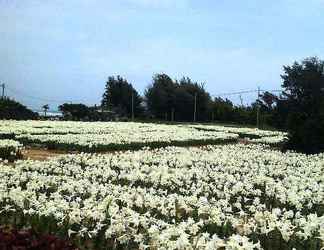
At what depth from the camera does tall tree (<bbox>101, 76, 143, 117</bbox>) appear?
7825cm

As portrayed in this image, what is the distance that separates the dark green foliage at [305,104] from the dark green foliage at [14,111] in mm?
26371

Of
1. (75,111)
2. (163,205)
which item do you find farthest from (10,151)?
(75,111)

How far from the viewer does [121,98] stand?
260ft

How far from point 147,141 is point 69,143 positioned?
174 inches

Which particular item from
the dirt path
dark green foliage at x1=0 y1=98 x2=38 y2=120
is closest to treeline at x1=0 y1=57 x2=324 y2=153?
dark green foliage at x1=0 y1=98 x2=38 y2=120

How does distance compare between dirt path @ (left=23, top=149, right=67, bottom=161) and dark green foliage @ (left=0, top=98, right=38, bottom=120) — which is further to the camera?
dark green foliage @ (left=0, top=98, right=38, bottom=120)

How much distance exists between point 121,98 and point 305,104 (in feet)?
161

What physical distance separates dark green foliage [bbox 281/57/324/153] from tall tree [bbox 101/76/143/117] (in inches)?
1576

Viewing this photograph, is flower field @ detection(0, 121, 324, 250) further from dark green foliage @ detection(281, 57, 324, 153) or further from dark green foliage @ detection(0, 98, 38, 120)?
dark green foliage @ detection(0, 98, 38, 120)

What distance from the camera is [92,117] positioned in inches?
2475

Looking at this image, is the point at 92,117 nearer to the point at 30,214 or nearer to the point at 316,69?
the point at 316,69

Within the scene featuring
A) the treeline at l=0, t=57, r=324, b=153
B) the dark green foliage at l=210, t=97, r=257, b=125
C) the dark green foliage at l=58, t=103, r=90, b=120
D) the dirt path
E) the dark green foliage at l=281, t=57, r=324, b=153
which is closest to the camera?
the dirt path

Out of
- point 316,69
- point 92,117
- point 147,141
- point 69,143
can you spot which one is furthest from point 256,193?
point 92,117

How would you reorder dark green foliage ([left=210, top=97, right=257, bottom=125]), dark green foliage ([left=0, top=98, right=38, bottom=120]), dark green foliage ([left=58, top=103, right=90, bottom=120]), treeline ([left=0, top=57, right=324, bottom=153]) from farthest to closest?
dark green foliage ([left=210, top=97, right=257, bottom=125])
dark green foliage ([left=58, top=103, right=90, bottom=120])
dark green foliage ([left=0, top=98, right=38, bottom=120])
treeline ([left=0, top=57, right=324, bottom=153])
